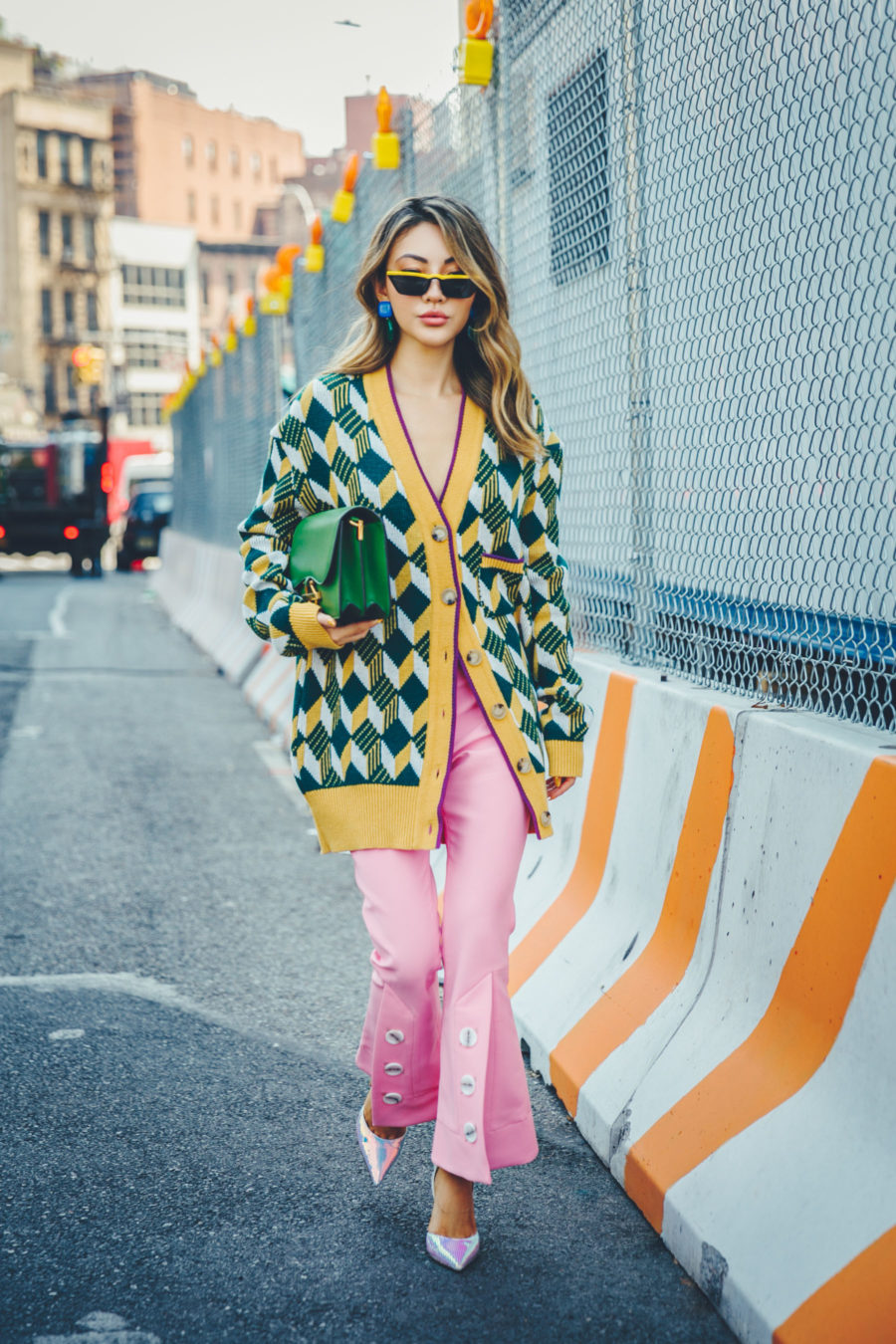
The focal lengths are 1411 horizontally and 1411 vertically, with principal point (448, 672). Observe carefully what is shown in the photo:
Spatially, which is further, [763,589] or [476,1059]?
[763,589]

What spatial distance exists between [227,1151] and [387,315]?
6.07 feet

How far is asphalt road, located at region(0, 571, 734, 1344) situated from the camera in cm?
249

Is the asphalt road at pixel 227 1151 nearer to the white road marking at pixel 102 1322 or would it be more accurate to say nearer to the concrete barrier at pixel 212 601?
the white road marking at pixel 102 1322

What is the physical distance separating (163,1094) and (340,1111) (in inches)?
17.5

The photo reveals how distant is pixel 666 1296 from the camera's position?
2.52m

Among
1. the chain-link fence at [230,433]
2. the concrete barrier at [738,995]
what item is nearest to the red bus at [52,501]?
the chain-link fence at [230,433]

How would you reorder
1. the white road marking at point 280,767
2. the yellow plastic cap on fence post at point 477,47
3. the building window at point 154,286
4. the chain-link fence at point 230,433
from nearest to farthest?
1. the yellow plastic cap on fence post at point 477,47
2. the white road marking at point 280,767
3. the chain-link fence at point 230,433
4. the building window at point 154,286

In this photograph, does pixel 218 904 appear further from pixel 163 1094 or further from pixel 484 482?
pixel 484 482

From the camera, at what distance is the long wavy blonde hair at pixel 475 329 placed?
9.02ft

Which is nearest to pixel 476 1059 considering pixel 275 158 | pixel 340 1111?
pixel 340 1111

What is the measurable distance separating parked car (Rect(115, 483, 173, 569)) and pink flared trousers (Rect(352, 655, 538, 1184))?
30870 mm

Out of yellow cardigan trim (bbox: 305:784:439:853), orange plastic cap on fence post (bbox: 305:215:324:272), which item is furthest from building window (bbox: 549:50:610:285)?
orange plastic cap on fence post (bbox: 305:215:324:272)

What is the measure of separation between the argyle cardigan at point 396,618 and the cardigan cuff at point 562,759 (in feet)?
0.25

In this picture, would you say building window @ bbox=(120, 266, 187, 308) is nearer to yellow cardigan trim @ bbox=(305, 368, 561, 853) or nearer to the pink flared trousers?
yellow cardigan trim @ bbox=(305, 368, 561, 853)
